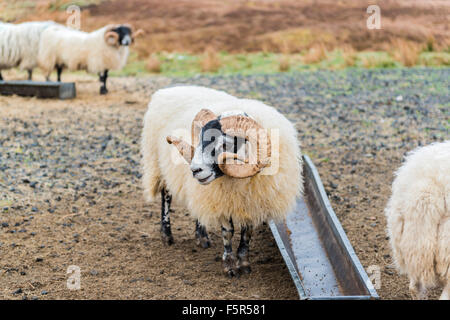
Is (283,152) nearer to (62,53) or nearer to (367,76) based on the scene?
(62,53)

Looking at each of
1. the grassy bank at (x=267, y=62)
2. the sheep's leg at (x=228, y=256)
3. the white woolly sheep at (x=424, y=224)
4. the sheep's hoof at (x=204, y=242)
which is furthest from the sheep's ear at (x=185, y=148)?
the grassy bank at (x=267, y=62)

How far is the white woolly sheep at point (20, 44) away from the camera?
14.2 meters

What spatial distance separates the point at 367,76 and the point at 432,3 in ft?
46.9

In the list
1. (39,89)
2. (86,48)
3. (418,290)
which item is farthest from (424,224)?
(86,48)

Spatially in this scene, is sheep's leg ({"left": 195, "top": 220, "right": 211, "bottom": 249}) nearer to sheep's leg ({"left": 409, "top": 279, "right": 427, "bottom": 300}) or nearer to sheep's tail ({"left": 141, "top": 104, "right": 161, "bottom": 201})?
sheep's tail ({"left": 141, "top": 104, "right": 161, "bottom": 201})

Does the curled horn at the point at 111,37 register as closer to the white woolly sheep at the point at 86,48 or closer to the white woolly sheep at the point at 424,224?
the white woolly sheep at the point at 86,48

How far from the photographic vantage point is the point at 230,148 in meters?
4.71

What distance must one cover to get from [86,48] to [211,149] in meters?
10.8

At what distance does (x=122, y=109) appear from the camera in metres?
13.0

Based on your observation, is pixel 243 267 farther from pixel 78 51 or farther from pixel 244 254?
pixel 78 51

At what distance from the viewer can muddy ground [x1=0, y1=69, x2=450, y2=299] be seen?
5.18 meters

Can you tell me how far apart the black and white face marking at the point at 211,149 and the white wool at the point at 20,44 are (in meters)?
11.3

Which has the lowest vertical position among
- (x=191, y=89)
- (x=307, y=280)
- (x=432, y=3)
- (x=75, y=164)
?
(x=307, y=280)
